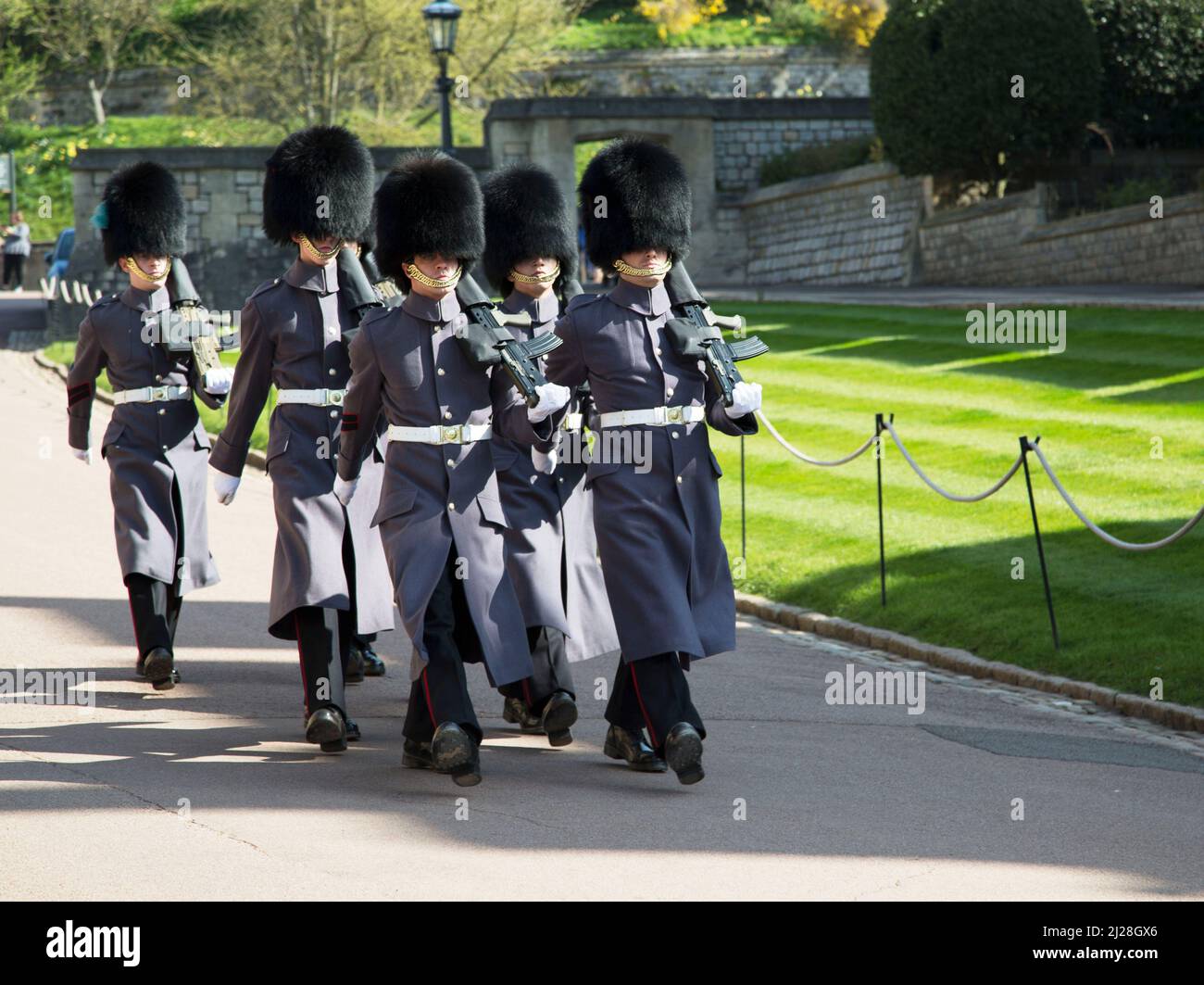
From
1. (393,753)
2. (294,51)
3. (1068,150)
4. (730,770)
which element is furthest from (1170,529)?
(294,51)

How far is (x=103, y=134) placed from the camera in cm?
4550

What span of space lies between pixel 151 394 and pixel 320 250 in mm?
1366

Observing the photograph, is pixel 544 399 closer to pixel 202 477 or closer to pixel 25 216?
pixel 202 477

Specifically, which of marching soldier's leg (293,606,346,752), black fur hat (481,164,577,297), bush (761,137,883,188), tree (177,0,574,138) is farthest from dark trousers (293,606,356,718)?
tree (177,0,574,138)

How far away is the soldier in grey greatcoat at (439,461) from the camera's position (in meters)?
6.52

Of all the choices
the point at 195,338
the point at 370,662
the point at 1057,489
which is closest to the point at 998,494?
the point at 1057,489

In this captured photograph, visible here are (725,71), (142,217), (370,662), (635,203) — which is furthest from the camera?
(725,71)

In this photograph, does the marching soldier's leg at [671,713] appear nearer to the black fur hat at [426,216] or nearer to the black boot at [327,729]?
the black boot at [327,729]

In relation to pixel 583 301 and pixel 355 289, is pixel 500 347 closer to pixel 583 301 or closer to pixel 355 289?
pixel 583 301

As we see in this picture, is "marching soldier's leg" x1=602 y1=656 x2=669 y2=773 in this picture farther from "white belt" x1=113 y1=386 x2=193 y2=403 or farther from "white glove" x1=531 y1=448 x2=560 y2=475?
"white belt" x1=113 y1=386 x2=193 y2=403

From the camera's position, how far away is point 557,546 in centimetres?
742

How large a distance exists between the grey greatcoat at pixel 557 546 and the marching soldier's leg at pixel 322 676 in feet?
2.42

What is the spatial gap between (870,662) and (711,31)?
141 ft

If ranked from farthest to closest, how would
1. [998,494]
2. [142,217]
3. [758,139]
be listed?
[758,139] < [998,494] < [142,217]
